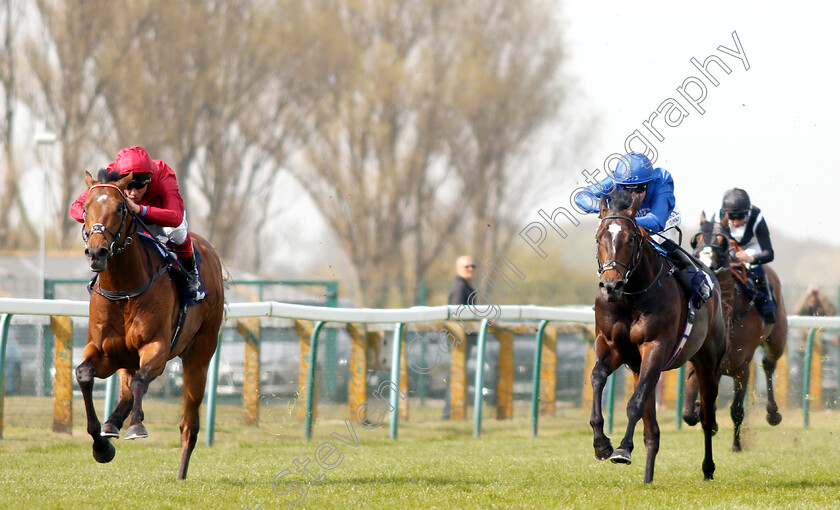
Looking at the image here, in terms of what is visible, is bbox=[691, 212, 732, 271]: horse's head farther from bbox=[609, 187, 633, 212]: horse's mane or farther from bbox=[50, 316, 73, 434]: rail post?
bbox=[50, 316, 73, 434]: rail post

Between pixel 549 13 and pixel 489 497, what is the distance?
27513 millimetres

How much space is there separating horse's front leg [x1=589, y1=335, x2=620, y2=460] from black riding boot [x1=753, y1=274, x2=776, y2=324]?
2.82 metres

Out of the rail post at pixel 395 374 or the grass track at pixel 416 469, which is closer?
the grass track at pixel 416 469

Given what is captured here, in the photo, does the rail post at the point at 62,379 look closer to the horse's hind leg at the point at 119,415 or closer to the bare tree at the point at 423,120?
the horse's hind leg at the point at 119,415

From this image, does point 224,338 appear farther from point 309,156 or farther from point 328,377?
point 309,156

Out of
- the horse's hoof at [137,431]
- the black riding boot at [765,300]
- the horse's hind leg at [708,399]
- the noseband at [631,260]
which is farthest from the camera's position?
the black riding boot at [765,300]

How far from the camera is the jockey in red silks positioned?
21.8 feet

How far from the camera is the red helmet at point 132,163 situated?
6723mm

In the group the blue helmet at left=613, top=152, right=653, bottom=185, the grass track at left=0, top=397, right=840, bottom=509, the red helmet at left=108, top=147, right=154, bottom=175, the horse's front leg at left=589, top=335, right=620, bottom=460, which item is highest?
the blue helmet at left=613, top=152, right=653, bottom=185

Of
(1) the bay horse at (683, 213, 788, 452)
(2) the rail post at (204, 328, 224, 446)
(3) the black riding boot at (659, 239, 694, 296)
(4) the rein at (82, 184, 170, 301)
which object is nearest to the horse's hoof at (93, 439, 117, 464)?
(4) the rein at (82, 184, 170, 301)

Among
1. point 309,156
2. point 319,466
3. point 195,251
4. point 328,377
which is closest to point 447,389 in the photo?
point 328,377

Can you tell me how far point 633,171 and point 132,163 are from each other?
3.23 m

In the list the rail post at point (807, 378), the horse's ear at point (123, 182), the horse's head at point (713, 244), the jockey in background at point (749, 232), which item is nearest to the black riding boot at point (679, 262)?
the horse's head at point (713, 244)

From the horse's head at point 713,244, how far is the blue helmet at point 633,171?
6.04ft
